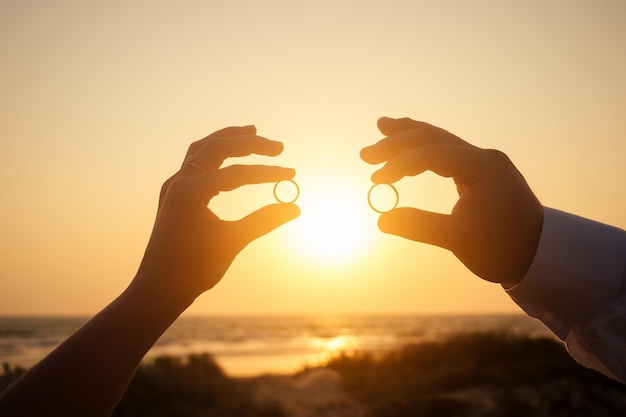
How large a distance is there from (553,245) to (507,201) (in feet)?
0.91

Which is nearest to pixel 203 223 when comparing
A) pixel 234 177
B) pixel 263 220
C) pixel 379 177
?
pixel 234 177

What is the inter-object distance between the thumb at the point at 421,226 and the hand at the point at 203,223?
0.54 meters

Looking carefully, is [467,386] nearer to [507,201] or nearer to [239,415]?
[239,415]

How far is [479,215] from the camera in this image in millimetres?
2674

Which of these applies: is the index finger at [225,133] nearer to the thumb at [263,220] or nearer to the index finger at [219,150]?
the index finger at [219,150]

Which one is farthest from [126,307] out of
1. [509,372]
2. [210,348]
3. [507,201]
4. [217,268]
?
[210,348]

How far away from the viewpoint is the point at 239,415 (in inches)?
602

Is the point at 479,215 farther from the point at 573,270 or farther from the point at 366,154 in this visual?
the point at 366,154

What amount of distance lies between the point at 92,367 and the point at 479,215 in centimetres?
175

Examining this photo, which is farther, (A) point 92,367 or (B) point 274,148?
(B) point 274,148

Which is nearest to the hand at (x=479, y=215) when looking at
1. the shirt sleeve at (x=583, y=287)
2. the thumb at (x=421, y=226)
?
the thumb at (x=421, y=226)

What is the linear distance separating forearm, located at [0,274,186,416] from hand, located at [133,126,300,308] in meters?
0.17

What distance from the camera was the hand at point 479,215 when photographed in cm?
264

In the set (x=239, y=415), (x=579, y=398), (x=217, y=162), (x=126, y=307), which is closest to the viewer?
(x=126, y=307)
